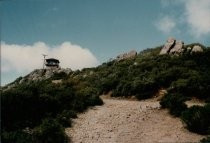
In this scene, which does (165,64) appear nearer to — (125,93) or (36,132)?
(125,93)

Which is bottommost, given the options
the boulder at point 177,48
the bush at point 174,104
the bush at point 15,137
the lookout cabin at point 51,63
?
the bush at point 15,137

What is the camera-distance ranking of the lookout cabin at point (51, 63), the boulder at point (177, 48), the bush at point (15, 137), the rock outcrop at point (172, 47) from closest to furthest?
1. the bush at point (15, 137)
2. the boulder at point (177, 48)
3. the rock outcrop at point (172, 47)
4. the lookout cabin at point (51, 63)

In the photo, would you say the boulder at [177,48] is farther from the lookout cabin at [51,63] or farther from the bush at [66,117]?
the lookout cabin at [51,63]

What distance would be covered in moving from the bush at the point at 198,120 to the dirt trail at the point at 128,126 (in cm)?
33

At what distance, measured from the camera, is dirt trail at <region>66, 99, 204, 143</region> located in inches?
519

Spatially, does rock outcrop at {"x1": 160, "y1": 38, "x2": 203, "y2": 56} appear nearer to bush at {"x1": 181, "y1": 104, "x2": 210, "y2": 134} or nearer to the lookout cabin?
bush at {"x1": 181, "y1": 104, "x2": 210, "y2": 134}

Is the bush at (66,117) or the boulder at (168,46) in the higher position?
the boulder at (168,46)

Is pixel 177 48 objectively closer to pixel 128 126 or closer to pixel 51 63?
pixel 128 126

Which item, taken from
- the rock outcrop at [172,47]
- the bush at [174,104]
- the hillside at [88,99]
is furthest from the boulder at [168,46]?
the bush at [174,104]

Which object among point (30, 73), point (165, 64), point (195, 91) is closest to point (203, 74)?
point (195, 91)

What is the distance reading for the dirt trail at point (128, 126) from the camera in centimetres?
1319

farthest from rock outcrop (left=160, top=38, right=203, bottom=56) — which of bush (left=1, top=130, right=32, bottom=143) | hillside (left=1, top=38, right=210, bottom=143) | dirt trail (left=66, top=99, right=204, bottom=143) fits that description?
bush (left=1, top=130, right=32, bottom=143)

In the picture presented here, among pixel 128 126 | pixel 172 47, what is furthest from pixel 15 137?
pixel 172 47

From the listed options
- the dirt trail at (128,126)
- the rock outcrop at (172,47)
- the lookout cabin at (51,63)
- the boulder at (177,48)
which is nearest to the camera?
the dirt trail at (128,126)
